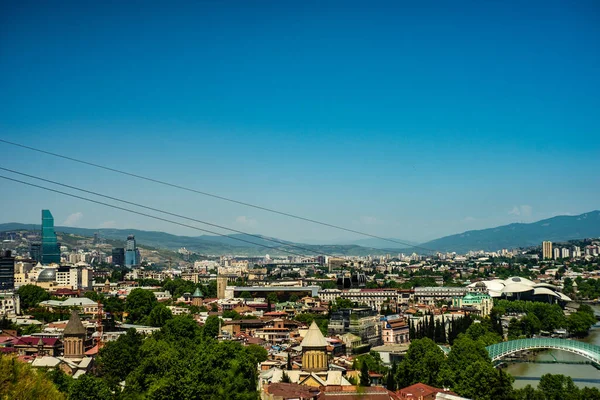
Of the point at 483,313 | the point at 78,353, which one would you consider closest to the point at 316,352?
the point at 78,353

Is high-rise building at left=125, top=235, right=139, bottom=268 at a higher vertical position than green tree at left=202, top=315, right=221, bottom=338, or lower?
higher

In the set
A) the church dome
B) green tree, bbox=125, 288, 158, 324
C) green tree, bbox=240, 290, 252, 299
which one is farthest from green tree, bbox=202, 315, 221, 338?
the church dome

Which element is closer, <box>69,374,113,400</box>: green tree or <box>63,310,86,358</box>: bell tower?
<box>69,374,113,400</box>: green tree

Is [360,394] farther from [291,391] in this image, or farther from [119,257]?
[119,257]

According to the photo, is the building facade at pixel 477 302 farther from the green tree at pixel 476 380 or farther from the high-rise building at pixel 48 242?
the high-rise building at pixel 48 242

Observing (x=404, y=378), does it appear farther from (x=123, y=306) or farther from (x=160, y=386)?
(x=123, y=306)

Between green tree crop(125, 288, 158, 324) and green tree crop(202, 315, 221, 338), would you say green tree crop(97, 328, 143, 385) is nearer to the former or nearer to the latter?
green tree crop(202, 315, 221, 338)

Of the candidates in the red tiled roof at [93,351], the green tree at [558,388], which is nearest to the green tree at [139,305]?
the red tiled roof at [93,351]

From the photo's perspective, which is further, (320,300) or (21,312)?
(320,300)
